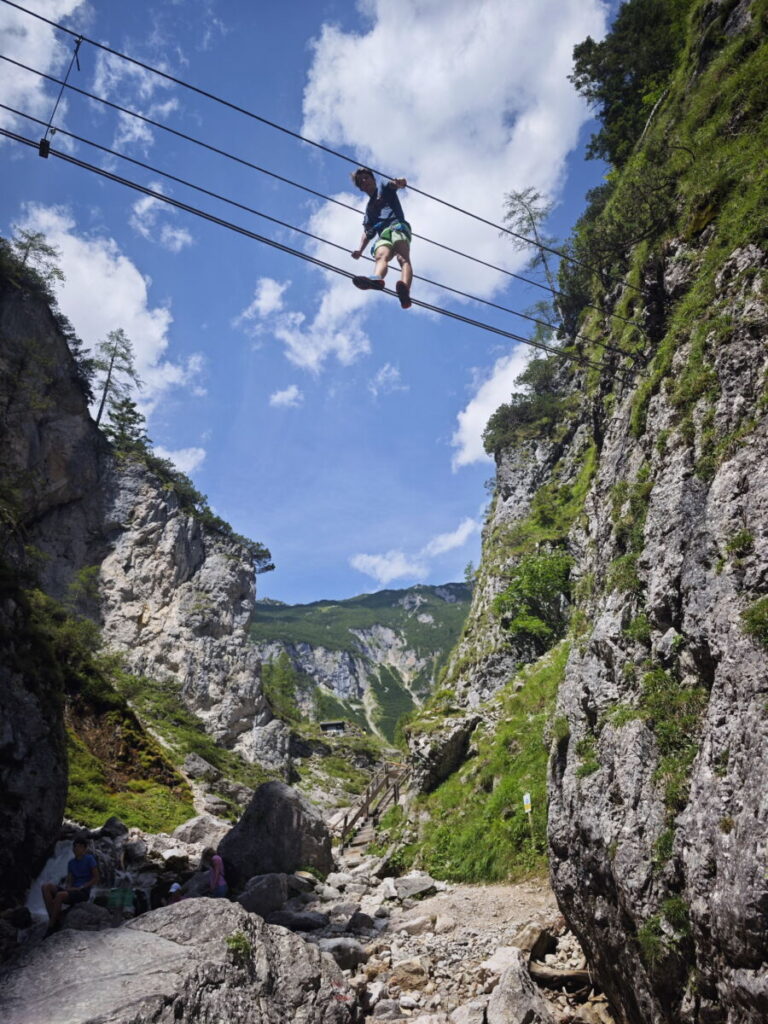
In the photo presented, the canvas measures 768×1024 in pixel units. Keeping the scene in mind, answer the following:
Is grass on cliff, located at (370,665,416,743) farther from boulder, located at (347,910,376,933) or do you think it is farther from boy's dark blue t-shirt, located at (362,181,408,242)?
boy's dark blue t-shirt, located at (362,181,408,242)

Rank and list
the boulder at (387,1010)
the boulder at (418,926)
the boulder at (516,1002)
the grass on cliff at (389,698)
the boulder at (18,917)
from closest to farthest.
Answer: the boulder at (516,1002) < the boulder at (387,1010) < the boulder at (18,917) < the boulder at (418,926) < the grass on cliff at (389,698)

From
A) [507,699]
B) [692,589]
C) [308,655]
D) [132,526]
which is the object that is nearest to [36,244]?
[132,526]

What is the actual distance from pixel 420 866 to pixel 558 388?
121ft

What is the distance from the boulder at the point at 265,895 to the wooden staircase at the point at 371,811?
8180 mm

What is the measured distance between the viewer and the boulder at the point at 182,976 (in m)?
4.90

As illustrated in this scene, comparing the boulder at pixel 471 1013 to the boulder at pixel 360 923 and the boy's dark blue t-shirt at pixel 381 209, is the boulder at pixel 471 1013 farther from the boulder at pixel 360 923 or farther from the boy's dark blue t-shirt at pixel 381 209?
the boy's dark blue t-shirt at pixel 381 209

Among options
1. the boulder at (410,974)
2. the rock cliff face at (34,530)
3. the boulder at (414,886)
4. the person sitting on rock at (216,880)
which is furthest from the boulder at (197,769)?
the boulder at (410,974)

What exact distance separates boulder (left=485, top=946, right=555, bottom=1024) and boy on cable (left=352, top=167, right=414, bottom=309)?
32.0ft

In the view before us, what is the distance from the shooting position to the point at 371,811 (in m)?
25.8

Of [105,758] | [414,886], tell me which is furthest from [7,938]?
[105,758]

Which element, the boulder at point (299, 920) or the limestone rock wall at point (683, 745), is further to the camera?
the boulder at point (299, 920)

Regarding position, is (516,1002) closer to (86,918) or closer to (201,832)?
(86,918)

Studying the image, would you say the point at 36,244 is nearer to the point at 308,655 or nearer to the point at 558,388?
the point at 558,388

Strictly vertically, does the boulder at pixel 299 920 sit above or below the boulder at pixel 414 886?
below
